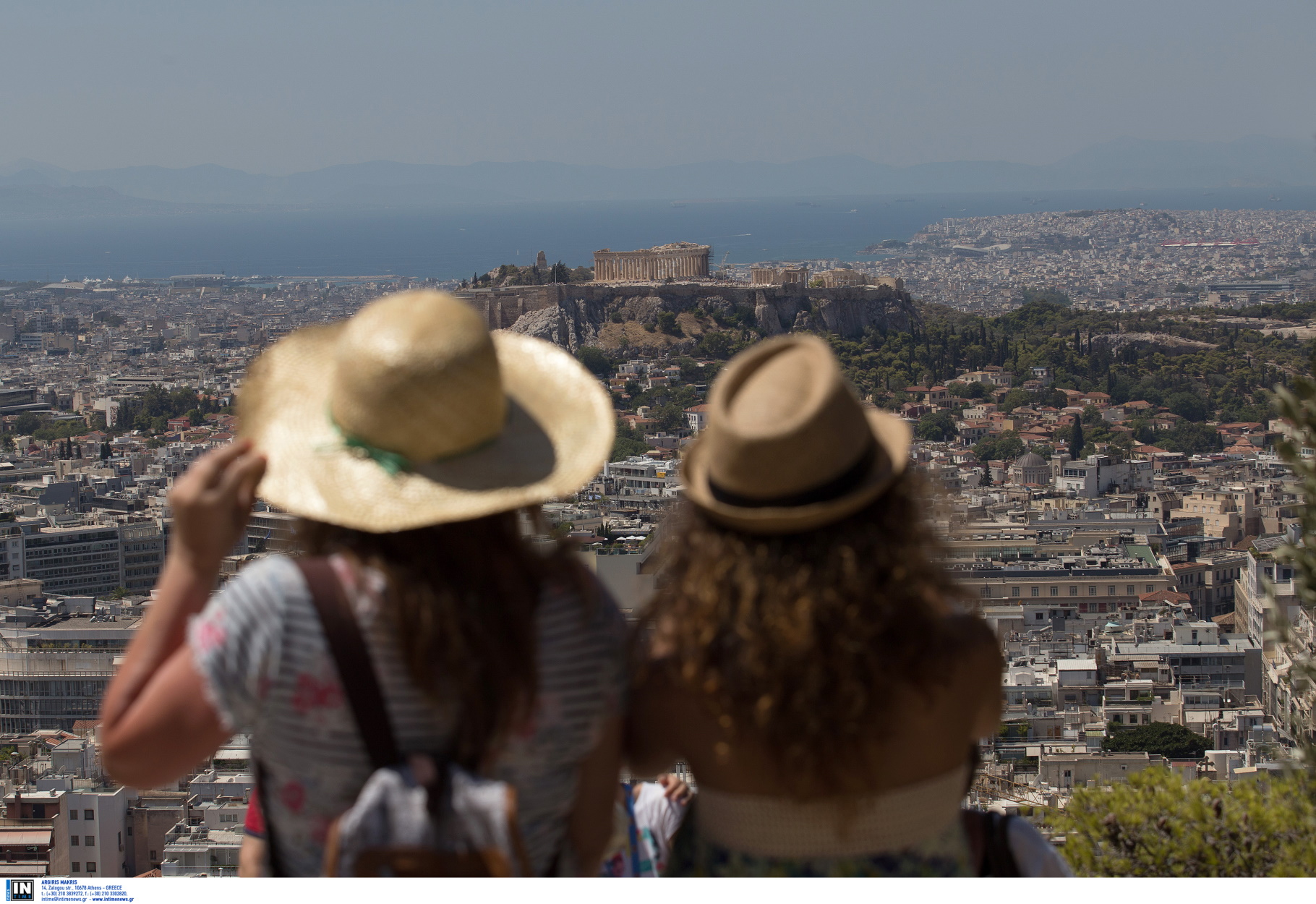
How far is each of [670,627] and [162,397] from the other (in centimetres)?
4329

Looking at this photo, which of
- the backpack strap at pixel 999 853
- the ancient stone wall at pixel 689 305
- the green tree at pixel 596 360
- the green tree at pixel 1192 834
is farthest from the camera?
the ancient stone wall at pixel 689 305

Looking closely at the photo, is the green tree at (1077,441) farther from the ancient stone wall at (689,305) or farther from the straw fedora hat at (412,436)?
the straw fedora hat at (412,436)

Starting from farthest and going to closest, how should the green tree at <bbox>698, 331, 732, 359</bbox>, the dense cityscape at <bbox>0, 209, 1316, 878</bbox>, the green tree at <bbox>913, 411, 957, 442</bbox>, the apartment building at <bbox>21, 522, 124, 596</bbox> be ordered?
the green tree at <bbox>698, 331, 732, 359</bbox> < the green tree at <bbox>913, 411, 957, 442</bbox> < the apartment building at <bbox>21, 522, 124, 596</bbox> < the dense cityscape at <bbox>0, 209, 1316, 878</bbox>

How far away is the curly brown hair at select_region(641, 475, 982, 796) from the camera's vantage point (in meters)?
1.33

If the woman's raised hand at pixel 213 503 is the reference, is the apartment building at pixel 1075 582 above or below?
below

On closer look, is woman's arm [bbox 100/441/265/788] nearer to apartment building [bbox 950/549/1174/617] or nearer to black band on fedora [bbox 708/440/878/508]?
black band on fedora [bbox 708/440/878/508]

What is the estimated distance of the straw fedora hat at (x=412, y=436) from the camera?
4.31 feet

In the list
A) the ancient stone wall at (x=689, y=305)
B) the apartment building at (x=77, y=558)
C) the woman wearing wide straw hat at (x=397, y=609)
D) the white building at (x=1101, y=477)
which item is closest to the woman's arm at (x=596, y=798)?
the woman wearing wide straw hat at (x=397, y=609)

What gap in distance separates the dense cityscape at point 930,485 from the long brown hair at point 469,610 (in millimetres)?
151

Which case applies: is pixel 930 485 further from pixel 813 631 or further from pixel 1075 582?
pixel 1075 582

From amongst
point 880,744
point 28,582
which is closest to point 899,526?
point 880,744

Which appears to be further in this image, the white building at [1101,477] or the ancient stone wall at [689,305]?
the ancient stone wall at [689,305]

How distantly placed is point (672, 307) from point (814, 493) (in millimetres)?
42976

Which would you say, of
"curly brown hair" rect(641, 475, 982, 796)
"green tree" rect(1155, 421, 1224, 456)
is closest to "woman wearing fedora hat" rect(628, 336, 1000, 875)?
"curly brown hair" rect(641, 475, 982, 796)
